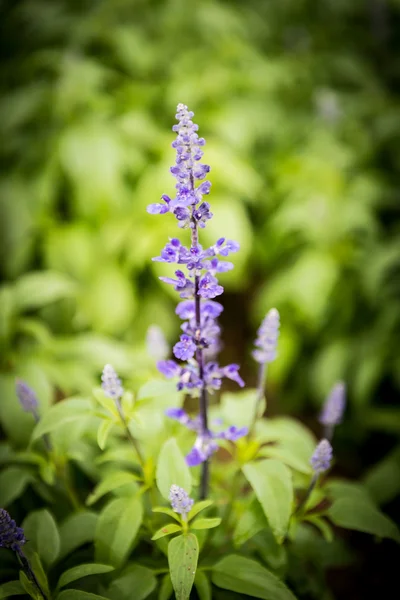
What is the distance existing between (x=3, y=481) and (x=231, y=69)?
3.66 m

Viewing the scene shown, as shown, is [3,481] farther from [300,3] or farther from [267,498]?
[300,3]

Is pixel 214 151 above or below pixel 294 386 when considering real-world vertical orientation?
above

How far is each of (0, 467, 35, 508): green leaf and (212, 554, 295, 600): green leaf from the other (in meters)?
0.79

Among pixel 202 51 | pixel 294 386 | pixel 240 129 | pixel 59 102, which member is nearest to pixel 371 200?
pixel 240 129

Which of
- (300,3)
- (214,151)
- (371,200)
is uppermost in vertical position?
(300,3)

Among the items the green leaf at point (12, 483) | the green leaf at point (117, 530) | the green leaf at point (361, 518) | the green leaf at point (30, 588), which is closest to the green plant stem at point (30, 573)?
the green leaf at point (30, 588)

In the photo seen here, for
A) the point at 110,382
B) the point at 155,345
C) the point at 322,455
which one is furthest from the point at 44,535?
the point at 322,455

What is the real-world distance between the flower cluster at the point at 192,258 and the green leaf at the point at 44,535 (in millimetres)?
722

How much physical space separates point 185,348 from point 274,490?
63 cm

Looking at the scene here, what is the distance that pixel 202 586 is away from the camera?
1.39 m

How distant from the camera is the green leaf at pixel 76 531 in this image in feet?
5.14

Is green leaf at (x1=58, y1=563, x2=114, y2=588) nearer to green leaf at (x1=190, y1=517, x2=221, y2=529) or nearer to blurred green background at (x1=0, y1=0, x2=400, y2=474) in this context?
green leaf at (x1=190, y1=517, x2=221, y2=529)

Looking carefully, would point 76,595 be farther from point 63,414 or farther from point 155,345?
point 155,345

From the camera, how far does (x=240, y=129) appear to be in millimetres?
3352
